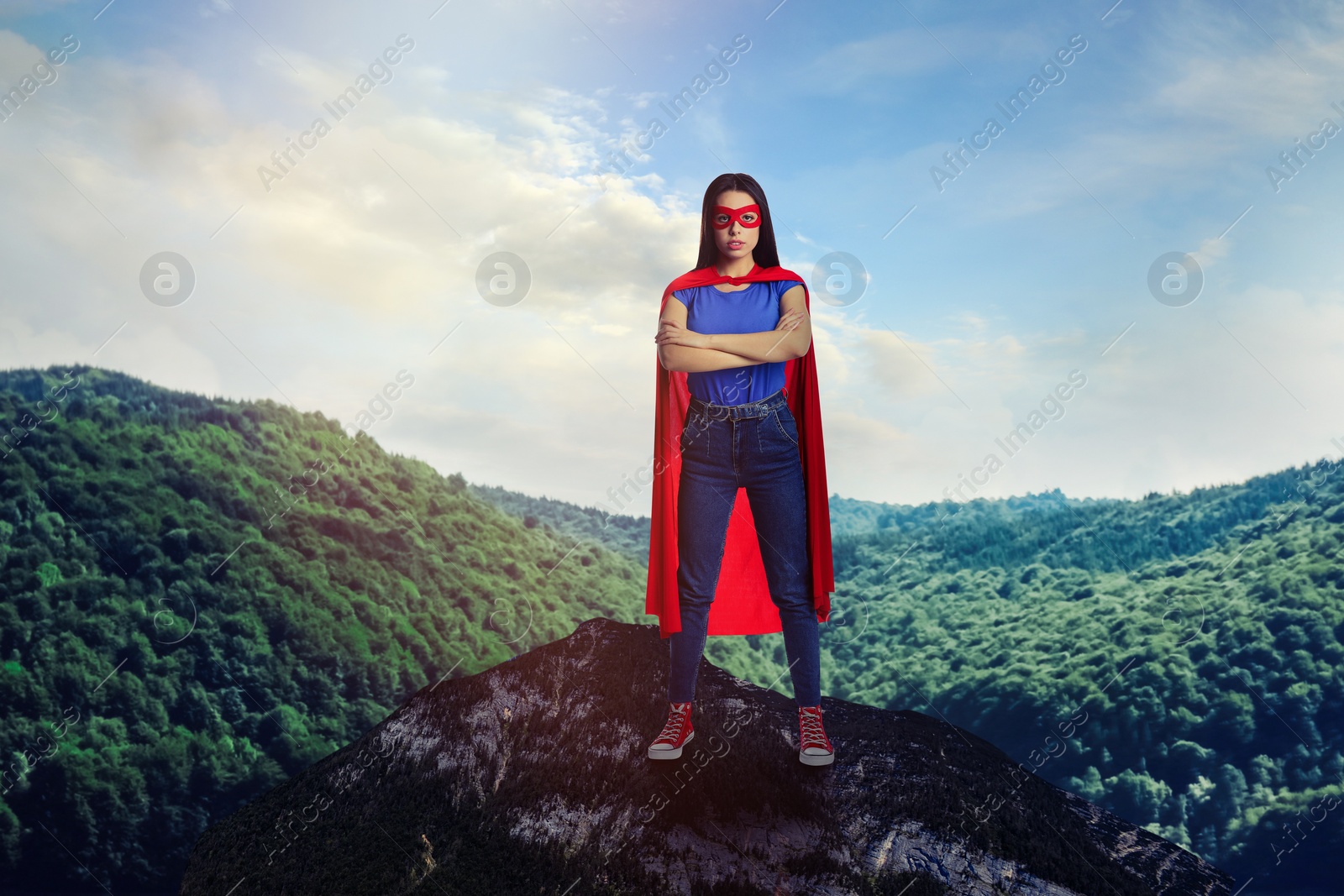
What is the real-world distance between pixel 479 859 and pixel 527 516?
575 inches

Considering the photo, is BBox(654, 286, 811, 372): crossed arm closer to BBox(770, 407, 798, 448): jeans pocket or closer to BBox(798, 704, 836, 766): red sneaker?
BBox(770, 407, 798, 448): jeans pocket

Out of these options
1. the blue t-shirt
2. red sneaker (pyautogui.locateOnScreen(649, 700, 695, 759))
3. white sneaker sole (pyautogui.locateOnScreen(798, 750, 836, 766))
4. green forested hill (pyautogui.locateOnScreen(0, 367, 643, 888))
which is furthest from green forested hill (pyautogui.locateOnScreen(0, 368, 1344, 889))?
the blue t-shirt

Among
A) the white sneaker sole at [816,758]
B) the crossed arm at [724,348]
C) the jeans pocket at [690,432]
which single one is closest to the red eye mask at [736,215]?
the crossed arm at [724,348]

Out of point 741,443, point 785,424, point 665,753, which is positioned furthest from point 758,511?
point 665,753

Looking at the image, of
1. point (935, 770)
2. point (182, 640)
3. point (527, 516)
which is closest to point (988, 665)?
point (527, 516)

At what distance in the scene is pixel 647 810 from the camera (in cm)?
526

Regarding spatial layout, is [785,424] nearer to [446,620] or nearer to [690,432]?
[690,432]

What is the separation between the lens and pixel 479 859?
5.37 m

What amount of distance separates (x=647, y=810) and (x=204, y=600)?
42.1ft

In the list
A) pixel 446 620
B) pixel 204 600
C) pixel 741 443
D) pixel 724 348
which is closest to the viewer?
pixel 724 348

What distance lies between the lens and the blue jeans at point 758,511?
5.23 metres

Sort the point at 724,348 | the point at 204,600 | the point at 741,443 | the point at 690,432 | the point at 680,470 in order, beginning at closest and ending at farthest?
the point at 724,348 < the point at 741,443 < the point at 690,432 < the point at 680,470 < the point at 204,600

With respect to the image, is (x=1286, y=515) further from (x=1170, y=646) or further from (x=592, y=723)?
(x=592, y=723)

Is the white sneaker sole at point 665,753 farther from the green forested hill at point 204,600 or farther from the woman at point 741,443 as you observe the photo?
the green forested hill at point 204,600
